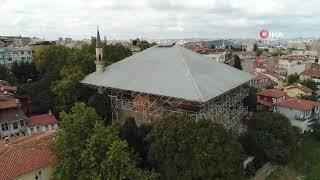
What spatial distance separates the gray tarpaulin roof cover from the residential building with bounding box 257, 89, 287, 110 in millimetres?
7114

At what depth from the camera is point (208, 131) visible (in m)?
16.8

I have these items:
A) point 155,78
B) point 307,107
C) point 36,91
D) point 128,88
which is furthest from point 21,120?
point 307,107

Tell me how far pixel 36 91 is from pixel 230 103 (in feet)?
62.6

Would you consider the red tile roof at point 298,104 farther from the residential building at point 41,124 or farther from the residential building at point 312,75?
the residential building at point 41,124

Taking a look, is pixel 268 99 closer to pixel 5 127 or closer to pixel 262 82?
pixel 262 82

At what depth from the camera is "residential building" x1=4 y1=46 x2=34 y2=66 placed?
53.1 m

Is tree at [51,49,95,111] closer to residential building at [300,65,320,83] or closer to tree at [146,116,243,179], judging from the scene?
tree at [146,116,243,179]

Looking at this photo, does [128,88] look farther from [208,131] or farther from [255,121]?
[255,121]

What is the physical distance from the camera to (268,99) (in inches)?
1419

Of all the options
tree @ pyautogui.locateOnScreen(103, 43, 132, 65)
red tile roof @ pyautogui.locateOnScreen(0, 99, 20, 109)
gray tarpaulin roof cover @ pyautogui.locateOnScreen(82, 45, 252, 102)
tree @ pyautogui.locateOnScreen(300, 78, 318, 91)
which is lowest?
tree @ pyautogui.locateOnScreen(300, 78, 318, 91)

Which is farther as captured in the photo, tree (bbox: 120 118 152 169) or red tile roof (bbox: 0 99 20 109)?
red tile roof (bbox: 0 99 20 109)

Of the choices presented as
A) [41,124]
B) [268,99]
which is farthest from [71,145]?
[268,99]

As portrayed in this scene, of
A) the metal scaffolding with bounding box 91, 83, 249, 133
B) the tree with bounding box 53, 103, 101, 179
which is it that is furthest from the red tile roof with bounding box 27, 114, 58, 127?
the tree with bounding box 53, 103, 101, 179

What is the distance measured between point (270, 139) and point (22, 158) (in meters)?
17.4
